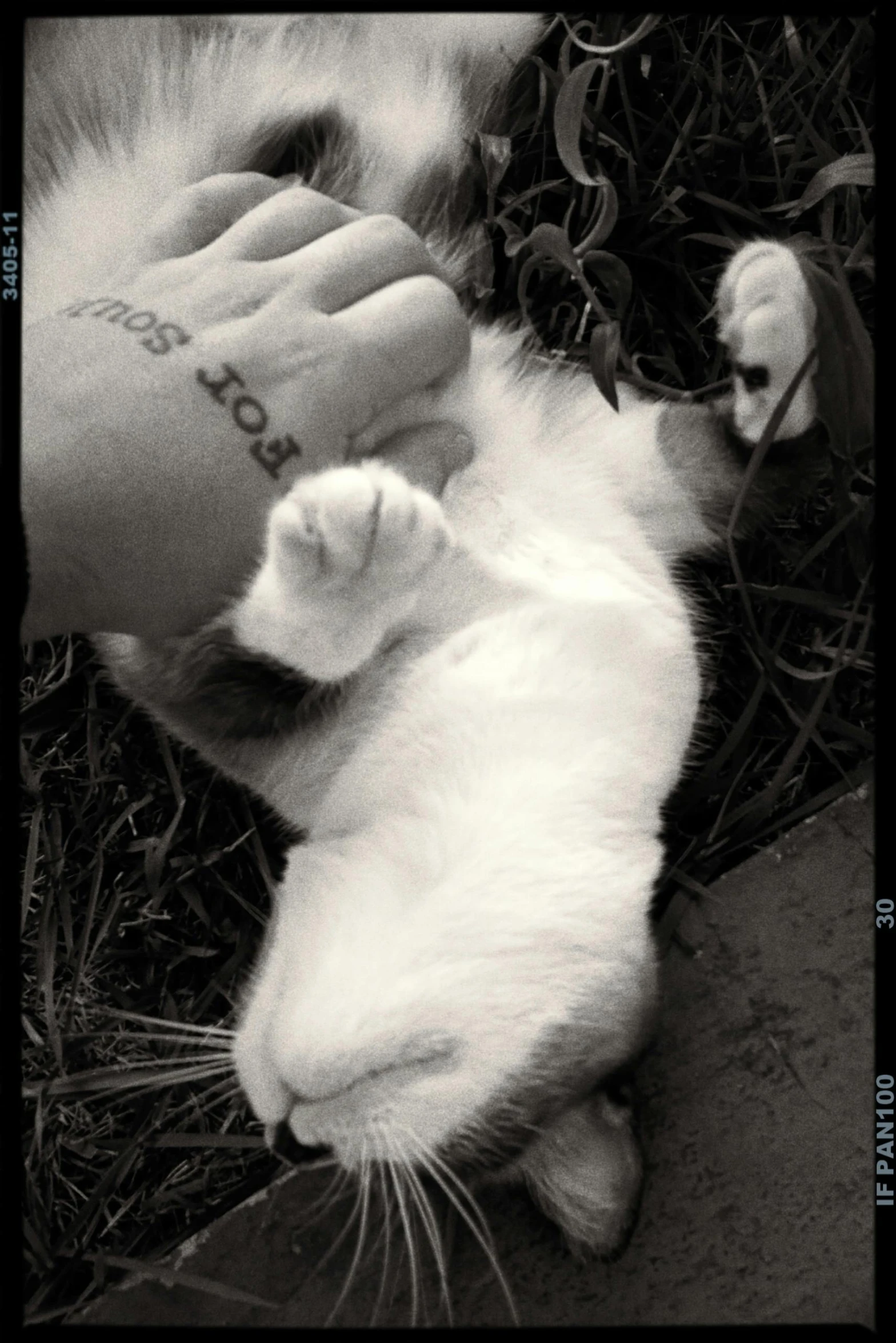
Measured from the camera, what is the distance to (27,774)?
4.05 ft

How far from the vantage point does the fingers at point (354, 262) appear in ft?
3.46

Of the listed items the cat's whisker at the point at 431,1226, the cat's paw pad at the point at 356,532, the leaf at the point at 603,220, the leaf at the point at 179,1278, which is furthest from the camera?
the leaf at the point at 603,220

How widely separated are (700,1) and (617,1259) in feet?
3.95

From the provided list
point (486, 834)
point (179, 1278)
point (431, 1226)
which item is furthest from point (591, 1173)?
point (179, 1278)

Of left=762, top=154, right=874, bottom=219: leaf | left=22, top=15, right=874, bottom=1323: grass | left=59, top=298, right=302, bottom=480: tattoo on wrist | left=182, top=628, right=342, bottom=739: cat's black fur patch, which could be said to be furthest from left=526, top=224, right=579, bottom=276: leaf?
left=182, top=628, right=342, bottom=739: cat's black fur patch

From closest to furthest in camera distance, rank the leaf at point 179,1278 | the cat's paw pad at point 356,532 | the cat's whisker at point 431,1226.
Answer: the cat's paw pad at point 356,532, the cat's whisker at point 431,1226, the leaf at point 179,1278

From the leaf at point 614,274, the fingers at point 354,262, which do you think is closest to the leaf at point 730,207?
the leaf at point 614,274


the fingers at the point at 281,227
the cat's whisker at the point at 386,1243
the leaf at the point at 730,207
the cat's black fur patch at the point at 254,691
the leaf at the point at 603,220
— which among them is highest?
the fingers at the point at 281,227

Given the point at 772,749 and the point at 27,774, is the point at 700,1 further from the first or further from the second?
the point at 27,774

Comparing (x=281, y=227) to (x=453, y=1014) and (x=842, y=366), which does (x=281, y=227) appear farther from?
(x=453, y=1014)

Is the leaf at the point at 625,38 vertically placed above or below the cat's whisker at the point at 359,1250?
above

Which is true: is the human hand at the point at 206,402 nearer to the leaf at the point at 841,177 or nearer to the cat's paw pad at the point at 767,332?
the cat's paw pad at the point at 767,332

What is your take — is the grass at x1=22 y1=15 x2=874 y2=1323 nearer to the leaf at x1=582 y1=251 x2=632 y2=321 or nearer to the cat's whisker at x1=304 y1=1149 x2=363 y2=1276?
the leaf at x1=582 y1=251 x2=632 y2=321

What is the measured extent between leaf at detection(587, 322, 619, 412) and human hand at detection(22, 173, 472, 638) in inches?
5.2
